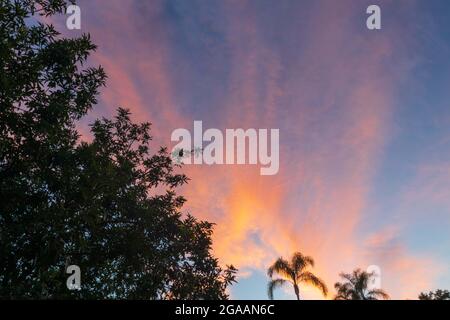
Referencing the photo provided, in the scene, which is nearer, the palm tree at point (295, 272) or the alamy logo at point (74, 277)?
the alamy logo at point (74, 277)

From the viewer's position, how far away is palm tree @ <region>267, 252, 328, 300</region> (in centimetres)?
4300

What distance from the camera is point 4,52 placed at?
444 inches

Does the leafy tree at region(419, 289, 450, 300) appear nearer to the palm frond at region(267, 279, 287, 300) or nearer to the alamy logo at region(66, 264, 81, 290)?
the palm frond at region(267, 279, 287, 300)

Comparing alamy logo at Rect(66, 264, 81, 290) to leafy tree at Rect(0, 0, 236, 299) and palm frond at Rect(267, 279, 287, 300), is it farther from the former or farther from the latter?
palm frond at Rect(267, 279, 287, 300)

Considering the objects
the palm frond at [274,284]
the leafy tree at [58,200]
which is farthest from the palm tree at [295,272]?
the leafy tree at [58,200]

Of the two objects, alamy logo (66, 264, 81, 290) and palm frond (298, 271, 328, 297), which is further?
palm frond (298, 271, 328, 297)

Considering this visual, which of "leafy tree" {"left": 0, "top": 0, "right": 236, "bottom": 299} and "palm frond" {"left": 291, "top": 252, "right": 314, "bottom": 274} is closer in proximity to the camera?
"leafy tree" {"left": 0, "top": 0, "right": 236, "bottom": 299}

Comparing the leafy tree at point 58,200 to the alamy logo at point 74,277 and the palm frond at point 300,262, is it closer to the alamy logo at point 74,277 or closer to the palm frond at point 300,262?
the alamy logo at point 74,277

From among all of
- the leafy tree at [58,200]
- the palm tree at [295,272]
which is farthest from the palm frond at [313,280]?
the leafy tree at [58,200]

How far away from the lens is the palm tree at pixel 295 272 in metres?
43.0

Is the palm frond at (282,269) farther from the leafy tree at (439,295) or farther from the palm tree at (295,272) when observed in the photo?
the leafy tree at (439,295)

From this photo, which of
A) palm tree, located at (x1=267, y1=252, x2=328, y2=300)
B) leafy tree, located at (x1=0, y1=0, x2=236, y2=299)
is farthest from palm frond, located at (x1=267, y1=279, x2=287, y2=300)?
leafy tree, located at (x1=0, y1=0, x2=236, y2=299)

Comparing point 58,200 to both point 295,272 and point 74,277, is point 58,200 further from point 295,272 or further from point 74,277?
point 295,272
